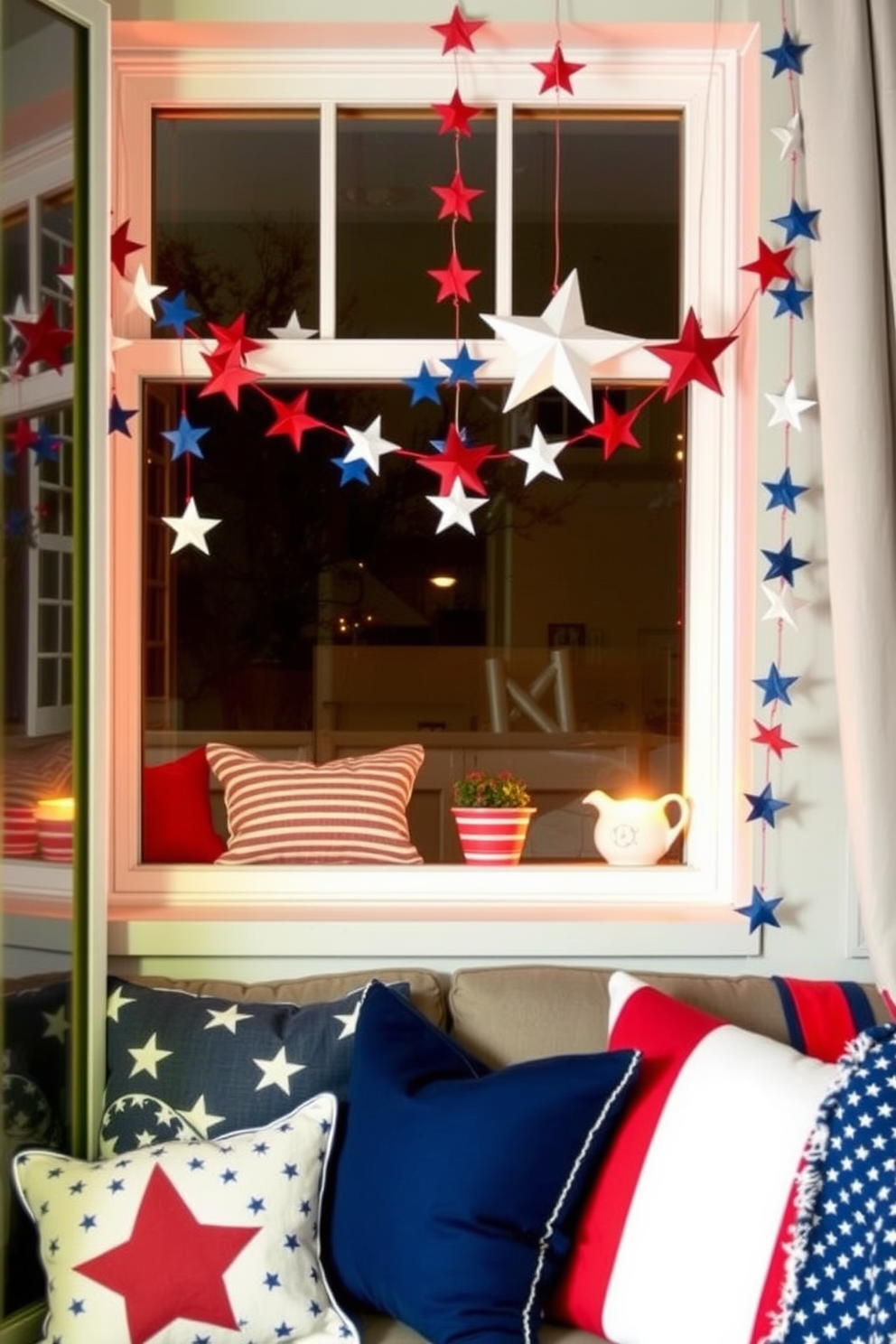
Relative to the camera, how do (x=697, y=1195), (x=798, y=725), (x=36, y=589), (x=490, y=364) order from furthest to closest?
1. (x=490, y=364)
2. (x=798, y=725)
3. (x=36, y=589)
4. (x=697, y=1195)

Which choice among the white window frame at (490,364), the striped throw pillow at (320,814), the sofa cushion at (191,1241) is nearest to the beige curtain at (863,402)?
the white window frame at (490,364)

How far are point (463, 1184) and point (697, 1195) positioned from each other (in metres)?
0.30

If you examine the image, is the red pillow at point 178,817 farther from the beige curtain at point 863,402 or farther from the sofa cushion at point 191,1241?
the beige curtain at point 863,402

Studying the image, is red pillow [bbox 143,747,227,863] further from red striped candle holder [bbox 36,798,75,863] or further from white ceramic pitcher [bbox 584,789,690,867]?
white ceramic pitcher [bbox 584,789,690,867]

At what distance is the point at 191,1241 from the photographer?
1.96m

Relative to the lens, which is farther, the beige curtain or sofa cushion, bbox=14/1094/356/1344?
the beige curtain

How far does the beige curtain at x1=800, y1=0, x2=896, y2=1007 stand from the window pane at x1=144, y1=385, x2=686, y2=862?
43 centimetres

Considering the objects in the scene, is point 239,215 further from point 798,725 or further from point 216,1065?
point 216,1065

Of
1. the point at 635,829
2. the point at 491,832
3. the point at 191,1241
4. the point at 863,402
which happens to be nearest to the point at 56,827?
the point at 191,1241

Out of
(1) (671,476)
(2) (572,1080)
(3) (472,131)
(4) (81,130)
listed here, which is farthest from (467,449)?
(2) (572,1080)

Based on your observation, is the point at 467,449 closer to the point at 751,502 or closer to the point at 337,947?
the point at 751,502

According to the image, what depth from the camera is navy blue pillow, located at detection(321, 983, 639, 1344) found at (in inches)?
75.7

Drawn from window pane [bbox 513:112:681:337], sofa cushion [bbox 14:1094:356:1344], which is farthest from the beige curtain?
sofa cushion [bbox 14:1094:356:1344]

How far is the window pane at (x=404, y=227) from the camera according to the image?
2.66 meters
